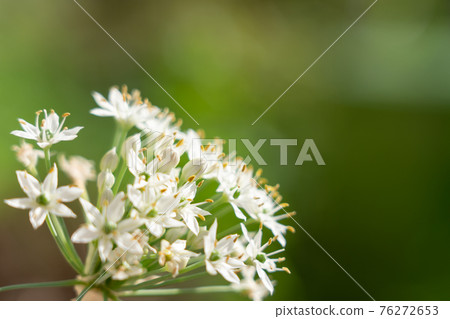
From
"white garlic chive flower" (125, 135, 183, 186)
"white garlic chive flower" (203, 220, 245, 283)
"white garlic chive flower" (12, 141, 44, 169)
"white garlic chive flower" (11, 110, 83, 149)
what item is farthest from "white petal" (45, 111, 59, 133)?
"white garlic chive flower" (203, 220, 245, 283)

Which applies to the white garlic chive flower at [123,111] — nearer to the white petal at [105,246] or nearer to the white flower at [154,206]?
the white flower at [154,206]

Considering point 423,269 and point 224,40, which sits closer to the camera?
point 423,269

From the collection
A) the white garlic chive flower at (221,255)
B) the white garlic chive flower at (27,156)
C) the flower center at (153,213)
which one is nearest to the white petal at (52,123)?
the white garlic chive flower at (27,156)

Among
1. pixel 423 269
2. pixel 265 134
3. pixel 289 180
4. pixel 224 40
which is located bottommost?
pixel 423 269
